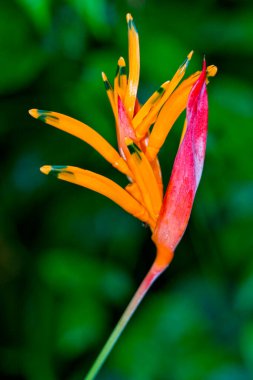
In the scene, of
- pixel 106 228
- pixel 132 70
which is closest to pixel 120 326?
pixel 132 70

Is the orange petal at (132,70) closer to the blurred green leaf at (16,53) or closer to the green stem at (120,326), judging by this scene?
the green stem at (120,326)

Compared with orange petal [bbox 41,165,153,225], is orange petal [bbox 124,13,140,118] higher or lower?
higher

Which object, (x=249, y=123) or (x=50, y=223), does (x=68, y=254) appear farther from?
(x=249, y=123)

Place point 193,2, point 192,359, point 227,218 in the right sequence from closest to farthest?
point 192,359 < point 227,218 < point 193,2

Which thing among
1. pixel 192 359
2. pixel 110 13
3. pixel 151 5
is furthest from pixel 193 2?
pixel 192 359

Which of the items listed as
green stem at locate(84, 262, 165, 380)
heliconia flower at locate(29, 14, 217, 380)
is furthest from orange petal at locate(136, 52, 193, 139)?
green stem at locate(84, 262, 165, 380)

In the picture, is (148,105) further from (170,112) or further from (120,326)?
(120,326)

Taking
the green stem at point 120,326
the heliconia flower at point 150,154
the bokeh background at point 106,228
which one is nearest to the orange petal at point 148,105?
the heliconia flower at point 150,154

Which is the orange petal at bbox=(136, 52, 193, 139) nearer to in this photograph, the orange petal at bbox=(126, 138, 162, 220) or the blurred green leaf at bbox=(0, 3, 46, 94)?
the orange petal at bbox=(126, 138, 162, 220)
